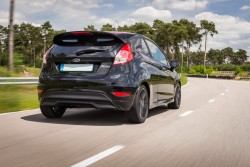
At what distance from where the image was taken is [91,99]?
6.66 meters

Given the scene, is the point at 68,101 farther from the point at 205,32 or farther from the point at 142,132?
the point at 205,32

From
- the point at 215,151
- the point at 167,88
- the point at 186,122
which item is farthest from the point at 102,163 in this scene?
the point at 167,88

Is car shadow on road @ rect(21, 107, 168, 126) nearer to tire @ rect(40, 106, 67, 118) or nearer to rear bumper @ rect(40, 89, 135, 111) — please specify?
tire @ rect(40, 106, 67, 118)

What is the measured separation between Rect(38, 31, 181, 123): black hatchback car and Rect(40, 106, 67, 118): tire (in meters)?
0.07

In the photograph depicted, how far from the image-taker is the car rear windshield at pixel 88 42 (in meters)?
6.85

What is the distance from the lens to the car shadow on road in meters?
7.24

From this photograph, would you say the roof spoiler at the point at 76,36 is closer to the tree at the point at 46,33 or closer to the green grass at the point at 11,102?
the green grass at the point at 11,102

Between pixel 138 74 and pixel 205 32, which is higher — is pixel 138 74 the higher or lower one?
the lower one

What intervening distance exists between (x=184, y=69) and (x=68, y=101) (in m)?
96.5

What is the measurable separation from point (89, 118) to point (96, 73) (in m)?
1.42

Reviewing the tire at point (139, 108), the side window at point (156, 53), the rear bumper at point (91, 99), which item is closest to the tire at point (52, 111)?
the rear bumper at point (91, 99)

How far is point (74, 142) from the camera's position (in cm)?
538

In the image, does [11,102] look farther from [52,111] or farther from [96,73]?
[96,73]

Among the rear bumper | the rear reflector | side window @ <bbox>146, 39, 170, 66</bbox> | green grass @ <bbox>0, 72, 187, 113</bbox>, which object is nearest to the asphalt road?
the rear bumper
